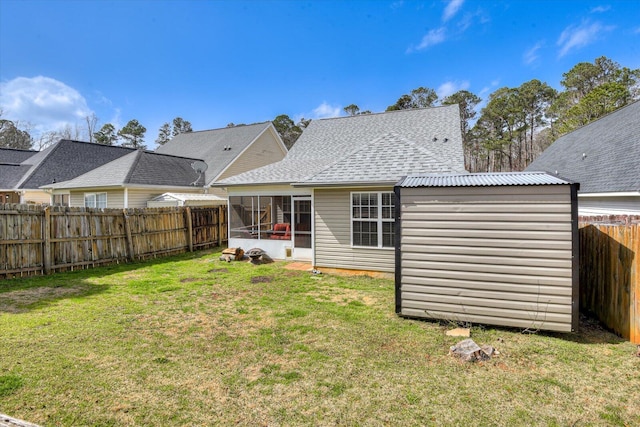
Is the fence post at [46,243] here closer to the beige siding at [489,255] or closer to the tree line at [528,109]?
the beige siding at [489,255]

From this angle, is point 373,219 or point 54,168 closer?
point 373,219

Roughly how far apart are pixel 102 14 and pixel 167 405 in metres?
13.8

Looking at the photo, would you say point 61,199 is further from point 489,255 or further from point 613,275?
point 613,275

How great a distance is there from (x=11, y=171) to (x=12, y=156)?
13.1 ft

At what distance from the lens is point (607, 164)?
11156 mm

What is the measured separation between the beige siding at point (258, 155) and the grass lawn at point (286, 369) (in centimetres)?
1313

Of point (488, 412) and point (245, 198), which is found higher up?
point (245, 198)

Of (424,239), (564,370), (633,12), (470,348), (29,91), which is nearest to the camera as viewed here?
(564,370)

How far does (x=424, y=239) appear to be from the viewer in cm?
512

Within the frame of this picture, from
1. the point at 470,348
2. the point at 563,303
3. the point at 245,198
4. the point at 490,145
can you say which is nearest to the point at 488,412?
the point at 470,348

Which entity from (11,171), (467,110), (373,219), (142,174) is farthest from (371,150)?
(467,110)

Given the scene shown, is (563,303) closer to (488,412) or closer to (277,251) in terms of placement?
(488,412)

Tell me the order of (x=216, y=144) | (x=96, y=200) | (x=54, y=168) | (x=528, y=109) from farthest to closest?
(x=528, y=109), (x=216, y=144), (x=54, y=168), (x=96, y=200)

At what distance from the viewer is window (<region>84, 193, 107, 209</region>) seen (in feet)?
49.2
